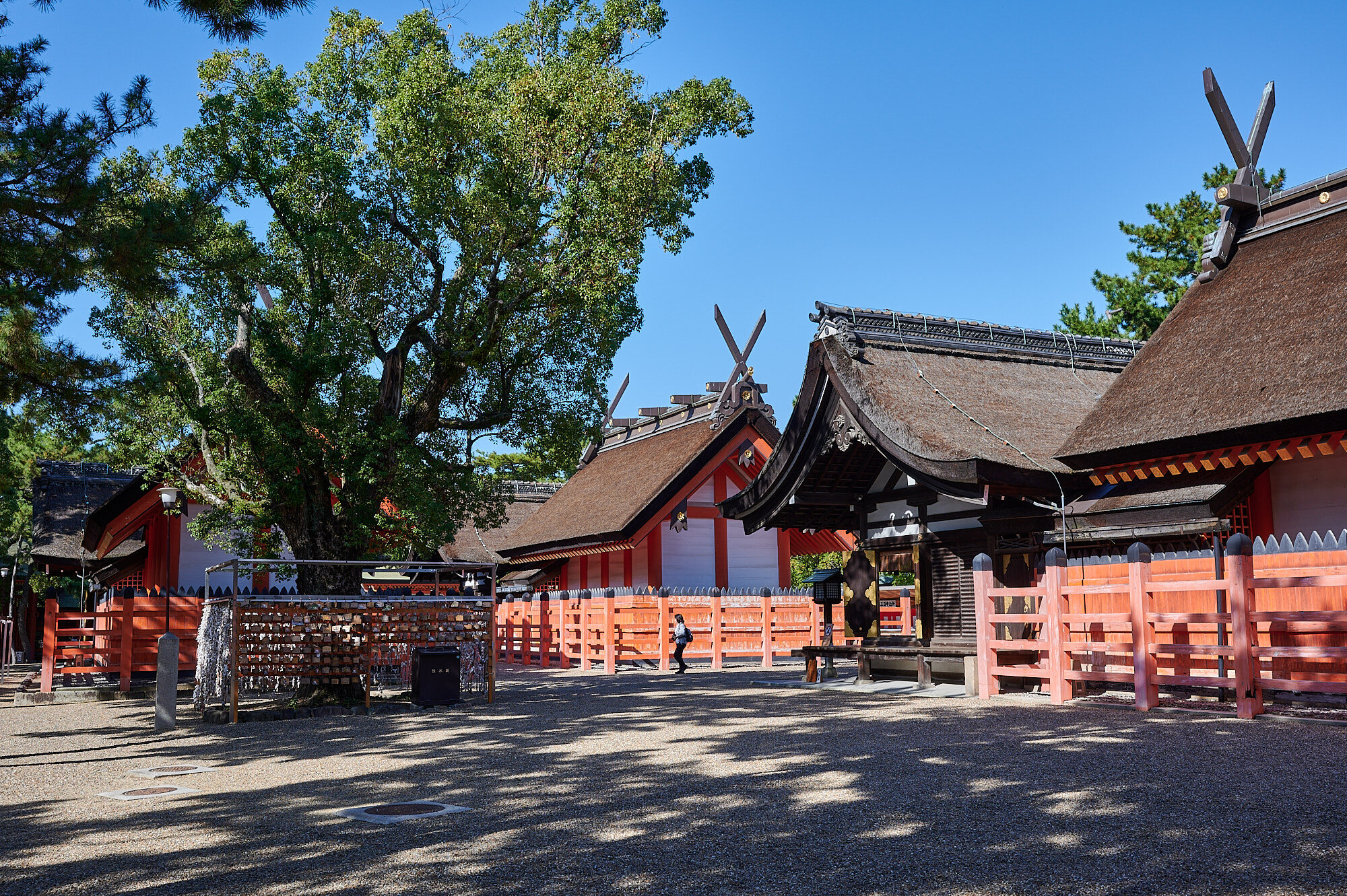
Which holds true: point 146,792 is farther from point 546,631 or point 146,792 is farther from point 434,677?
point 546,631

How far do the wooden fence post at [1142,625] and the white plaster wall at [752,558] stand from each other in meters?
18.0

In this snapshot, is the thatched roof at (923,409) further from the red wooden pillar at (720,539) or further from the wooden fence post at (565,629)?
the red wooden pillar at (720,539)

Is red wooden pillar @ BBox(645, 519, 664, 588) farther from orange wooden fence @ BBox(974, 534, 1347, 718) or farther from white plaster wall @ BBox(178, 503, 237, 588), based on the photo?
orange wooden fence @ BBox(974, 534, 1347, 718)

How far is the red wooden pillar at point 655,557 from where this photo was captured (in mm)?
28859

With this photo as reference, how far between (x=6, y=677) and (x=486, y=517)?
14.6 m

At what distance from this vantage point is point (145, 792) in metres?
8.55

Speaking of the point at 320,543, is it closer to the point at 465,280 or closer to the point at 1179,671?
the point at 465,280

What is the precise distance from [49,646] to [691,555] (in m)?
15.7

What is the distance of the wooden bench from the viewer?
1526cm

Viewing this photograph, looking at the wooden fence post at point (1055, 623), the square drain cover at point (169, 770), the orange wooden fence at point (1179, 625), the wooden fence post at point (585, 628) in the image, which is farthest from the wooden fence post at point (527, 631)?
the square drain cover at point (169, 770)

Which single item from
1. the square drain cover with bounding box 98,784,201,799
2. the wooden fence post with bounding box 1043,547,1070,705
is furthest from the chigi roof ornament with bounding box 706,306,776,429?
the square drain cover with bounding box 98,784,201,799

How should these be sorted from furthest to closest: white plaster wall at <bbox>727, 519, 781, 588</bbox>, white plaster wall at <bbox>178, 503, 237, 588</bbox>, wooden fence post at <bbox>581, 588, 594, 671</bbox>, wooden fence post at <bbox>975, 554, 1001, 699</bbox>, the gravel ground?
white plaster wall at <bbox>727, 519, 781, 588</bbox>, white plaster wall at <bbox>178, 503, 237, 588</bbox>, wooden fence post at <bbox>581, 588, 594, 671</bbox>, wooden fence post at <bbox>975, 554, 1001, 699</bbox>, the gravel ground

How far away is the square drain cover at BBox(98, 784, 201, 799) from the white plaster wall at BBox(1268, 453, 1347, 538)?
43.9ft

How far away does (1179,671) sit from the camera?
43.7 ft
